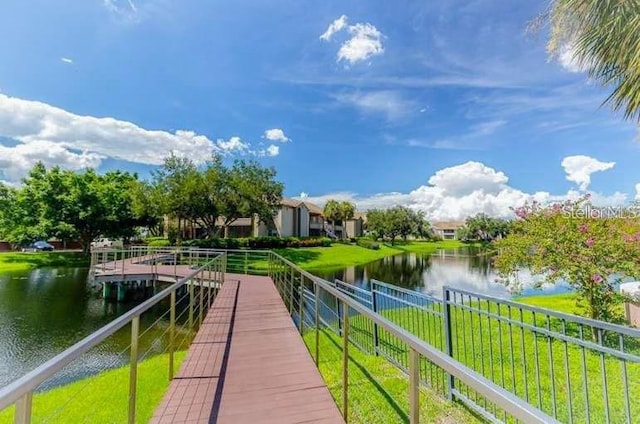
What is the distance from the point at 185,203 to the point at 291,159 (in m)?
12.8

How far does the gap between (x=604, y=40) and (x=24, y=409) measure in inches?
261

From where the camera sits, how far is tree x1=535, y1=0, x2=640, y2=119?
13.6 ft

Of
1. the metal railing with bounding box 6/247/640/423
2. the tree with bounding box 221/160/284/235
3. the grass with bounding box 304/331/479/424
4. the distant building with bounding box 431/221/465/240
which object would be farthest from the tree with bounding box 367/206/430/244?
the grass with bounding box 304/331/479/424

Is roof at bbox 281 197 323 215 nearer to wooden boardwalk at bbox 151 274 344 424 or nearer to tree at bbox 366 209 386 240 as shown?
tree at bbox 366 209 386 240

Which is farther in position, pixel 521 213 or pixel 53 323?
pixel 53 323

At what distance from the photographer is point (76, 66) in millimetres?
13523

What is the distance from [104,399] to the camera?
5.06 meters

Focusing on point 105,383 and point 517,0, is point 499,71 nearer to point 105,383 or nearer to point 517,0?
point 517,0

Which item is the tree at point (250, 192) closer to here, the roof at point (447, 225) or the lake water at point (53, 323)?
the lake water at point (53, 323)

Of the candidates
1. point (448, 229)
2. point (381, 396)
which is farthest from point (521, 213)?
point (448, 229)

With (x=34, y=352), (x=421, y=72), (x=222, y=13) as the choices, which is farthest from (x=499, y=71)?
(x=34, y=352)

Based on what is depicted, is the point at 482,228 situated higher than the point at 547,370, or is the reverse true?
the point at 482,228

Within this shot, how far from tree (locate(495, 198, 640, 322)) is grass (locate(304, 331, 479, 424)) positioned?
3.92 metres

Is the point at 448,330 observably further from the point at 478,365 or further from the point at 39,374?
the point at 39,374
